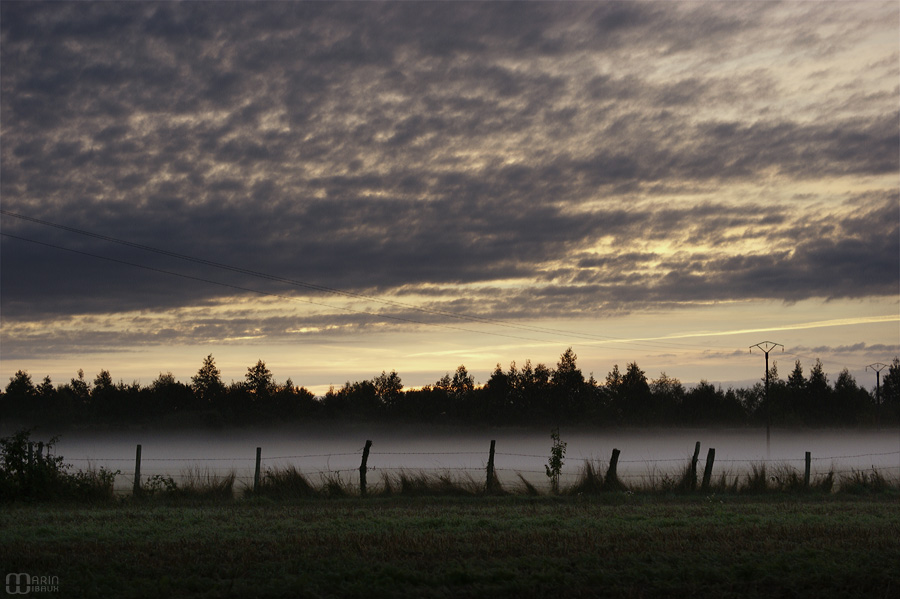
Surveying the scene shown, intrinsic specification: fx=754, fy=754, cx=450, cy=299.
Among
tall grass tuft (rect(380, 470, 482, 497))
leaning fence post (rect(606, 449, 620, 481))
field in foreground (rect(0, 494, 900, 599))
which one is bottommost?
tall grass tuft (rect(380, 470, 482, 497))

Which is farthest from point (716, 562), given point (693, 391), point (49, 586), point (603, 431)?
point (693, 391)

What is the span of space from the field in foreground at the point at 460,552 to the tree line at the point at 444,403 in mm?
91885

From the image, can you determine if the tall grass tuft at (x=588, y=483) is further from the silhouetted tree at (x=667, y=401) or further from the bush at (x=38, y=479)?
the silhouetted tree at (x=667, y=401)

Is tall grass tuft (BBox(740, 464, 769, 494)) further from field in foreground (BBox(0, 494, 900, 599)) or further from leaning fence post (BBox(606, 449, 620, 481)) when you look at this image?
field in foreground (BBox(0, 494, 900, 599))

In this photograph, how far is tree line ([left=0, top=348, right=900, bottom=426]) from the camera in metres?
110

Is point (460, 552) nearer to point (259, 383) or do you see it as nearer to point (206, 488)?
point (206, 488)

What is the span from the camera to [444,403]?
374ft

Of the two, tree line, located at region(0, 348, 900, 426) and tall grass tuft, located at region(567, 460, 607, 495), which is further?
tree line, located at region(0, 348, 900, 426)

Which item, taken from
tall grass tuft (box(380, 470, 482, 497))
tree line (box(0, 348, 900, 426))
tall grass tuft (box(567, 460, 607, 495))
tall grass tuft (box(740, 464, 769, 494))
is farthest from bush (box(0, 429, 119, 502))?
tree line (box(0, 348, 900, 426))

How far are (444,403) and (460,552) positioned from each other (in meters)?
102

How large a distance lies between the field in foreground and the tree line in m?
91.9

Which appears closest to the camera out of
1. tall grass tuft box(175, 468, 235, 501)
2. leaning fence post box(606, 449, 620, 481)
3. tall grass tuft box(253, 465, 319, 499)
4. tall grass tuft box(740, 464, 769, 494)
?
tall grass tuft box(175, 468, 235, 501)

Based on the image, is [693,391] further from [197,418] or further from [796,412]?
[197,418]

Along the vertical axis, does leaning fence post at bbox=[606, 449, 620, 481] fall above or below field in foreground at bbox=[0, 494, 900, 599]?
above
